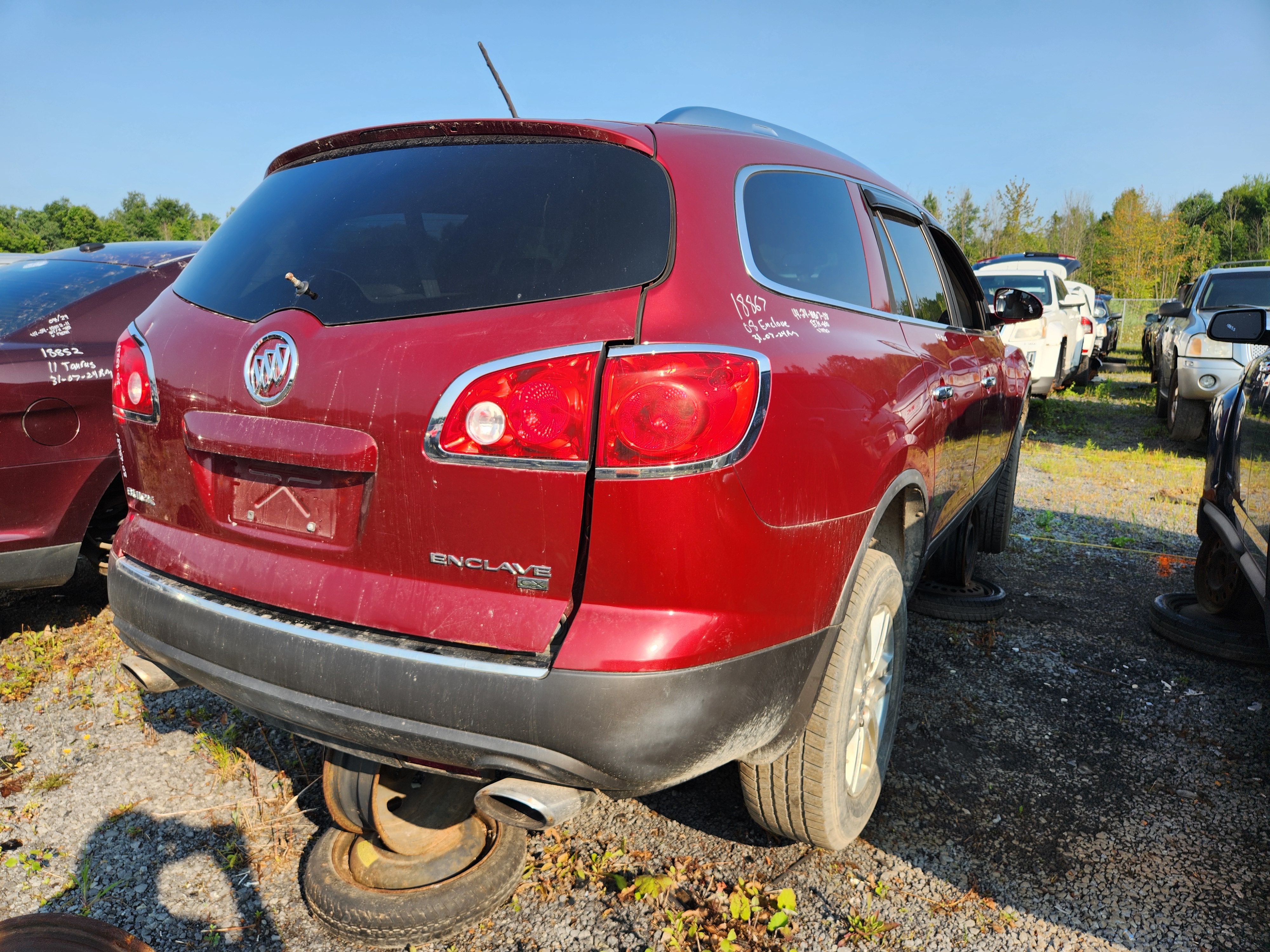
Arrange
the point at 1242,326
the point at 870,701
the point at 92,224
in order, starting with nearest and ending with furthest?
1. the point at 870,701
2. the point at 1242,326
3. the point at 92,224

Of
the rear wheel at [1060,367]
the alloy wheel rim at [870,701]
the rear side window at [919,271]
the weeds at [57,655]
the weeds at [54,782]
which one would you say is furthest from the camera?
the rear wheel at [1060,367]

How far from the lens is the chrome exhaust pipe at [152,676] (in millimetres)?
2213

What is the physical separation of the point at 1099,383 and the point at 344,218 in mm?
17696

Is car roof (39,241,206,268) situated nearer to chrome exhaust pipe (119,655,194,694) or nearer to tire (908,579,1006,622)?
chrome exhaust pipe (119,655,194,694)

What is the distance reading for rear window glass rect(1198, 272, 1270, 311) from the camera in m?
9.48

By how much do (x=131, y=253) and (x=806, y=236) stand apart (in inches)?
142

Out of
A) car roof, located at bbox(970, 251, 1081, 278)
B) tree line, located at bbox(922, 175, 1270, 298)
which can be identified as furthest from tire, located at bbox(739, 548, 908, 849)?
tree line, located at bbox(922, 175, 1270, 298)

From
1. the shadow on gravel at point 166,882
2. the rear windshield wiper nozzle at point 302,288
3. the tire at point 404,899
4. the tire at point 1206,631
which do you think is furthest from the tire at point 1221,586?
the shadow on gravel at point 166,882

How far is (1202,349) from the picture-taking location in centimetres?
862

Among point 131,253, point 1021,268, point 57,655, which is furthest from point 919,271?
point 1021,268

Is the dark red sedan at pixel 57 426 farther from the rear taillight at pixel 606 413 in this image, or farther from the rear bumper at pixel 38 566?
the rear taillight at pixel 606 413

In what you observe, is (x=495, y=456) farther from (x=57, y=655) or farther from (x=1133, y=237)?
(x=1133, y=237)

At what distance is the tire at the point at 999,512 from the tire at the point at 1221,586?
3.28ft

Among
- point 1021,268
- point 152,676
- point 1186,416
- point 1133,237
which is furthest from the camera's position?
point 1133,237
